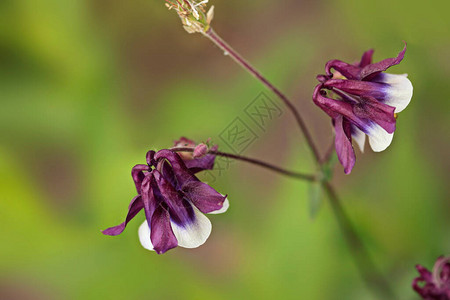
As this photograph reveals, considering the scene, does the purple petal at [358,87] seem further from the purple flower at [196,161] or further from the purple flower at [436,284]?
the purple flower at [436,284]

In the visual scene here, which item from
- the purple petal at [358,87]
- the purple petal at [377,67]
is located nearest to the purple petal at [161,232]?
the purple petal at [358,87]

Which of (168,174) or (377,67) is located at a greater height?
(168,174)

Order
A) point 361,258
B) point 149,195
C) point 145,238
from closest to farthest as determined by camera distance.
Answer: point 149,195 → point 145,238 → point 361,258

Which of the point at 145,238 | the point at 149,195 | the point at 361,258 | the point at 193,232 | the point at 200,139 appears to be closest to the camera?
the point at 149,195

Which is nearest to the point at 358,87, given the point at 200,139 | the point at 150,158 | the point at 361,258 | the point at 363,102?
the point at 363,102

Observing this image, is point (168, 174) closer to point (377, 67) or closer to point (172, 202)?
point (172, 202)
